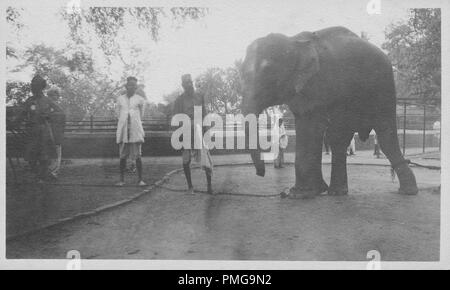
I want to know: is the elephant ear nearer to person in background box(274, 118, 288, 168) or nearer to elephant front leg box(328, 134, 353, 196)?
person in background box(274, 118, 288, 168)

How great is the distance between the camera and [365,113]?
3.16m

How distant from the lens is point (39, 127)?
321cm

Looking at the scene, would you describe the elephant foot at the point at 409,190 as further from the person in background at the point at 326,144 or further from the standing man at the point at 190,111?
the standing man at the point at 190,111

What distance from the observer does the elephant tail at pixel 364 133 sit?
126 inches

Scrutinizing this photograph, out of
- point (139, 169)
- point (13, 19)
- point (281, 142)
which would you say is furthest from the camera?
point (139, 169)

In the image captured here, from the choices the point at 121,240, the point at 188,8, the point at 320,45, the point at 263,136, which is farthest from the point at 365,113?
the point at 121,240

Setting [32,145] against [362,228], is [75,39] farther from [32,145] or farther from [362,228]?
[362,228]

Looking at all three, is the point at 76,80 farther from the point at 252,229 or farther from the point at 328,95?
the point at 328,95

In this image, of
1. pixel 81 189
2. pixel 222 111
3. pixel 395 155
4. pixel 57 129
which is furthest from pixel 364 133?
pixel 57 129

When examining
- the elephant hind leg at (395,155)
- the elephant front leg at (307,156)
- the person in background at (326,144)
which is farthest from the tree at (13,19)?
the elephant hind leg at (395,155)

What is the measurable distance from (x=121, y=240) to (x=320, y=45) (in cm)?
187

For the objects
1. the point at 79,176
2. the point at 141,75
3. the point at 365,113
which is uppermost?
the point at 141,75

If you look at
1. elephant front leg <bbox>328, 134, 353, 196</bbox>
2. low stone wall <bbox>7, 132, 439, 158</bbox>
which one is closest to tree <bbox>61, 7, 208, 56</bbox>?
low stone wall <bbox>7, 132, 439, 158</bbox>

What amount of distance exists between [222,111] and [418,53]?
1.49 metres
